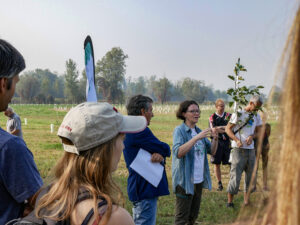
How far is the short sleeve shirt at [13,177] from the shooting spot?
4.82 ft

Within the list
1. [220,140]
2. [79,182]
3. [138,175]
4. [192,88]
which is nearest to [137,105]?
[138,175]

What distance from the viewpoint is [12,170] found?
58.0 inches

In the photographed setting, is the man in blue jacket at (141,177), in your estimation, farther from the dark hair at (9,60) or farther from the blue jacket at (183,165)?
the dark hair at (9,60)

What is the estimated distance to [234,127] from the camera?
16.0ft

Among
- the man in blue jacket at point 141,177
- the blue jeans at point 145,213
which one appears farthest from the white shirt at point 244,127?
the blue jeans at point 145,213

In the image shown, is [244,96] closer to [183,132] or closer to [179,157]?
[183,132]

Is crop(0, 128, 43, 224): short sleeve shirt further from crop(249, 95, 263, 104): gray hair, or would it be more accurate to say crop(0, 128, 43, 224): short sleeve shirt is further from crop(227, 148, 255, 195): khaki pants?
crop(227, 148, 255, 195): khaki pants

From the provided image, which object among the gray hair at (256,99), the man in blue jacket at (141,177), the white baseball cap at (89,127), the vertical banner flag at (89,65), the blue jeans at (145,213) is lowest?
the blue jeans at (145,213)

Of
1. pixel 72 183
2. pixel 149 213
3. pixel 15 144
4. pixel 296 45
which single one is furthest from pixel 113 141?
pixel 149 213

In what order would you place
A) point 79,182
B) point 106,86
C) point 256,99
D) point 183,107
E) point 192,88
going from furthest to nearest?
point 192,88
point 106,86
point 256,99
point 183,107
point 79,182

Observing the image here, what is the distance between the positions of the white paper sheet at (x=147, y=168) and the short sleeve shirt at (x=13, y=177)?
5.76ft

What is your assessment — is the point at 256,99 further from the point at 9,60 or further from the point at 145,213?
the point at 9,60

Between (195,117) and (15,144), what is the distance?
2715 mm

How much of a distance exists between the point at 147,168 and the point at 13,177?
191cm
